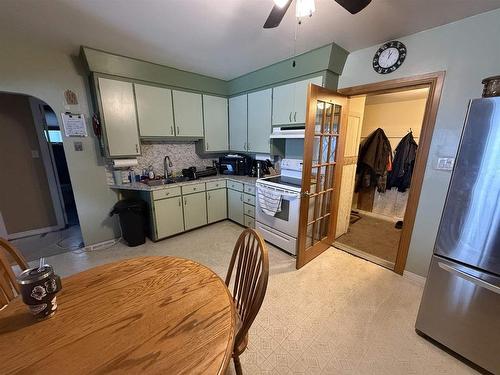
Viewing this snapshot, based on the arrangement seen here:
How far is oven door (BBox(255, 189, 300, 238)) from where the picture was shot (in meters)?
2.39

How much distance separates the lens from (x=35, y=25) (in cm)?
182

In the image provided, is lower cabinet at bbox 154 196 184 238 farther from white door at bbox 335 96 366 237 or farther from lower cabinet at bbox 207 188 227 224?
white door at bbox 335 96 366 237

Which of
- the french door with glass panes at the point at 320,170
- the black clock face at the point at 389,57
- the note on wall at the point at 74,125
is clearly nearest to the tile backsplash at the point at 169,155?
the note on wall at the point at 74,125

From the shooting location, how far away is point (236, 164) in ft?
11.9

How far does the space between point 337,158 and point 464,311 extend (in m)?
1.72

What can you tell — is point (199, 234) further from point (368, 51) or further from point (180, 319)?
point (368, 51)

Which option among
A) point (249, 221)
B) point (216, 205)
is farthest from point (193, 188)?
point (249, 221)

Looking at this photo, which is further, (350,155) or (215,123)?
(215,123)

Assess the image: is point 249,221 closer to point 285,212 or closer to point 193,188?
point 285,212

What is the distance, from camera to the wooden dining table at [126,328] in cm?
64

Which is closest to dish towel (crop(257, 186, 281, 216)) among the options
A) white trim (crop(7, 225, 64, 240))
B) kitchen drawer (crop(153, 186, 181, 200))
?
kitchen drawer (crop(153, 186, 181, 200))

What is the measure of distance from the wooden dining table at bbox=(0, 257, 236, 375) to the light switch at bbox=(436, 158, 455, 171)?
2197 mm

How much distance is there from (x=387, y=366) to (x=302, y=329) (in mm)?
565

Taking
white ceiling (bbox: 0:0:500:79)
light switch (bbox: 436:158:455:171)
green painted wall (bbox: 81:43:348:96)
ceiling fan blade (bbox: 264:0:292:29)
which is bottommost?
light switch (bbox: 436:158:455:171)
